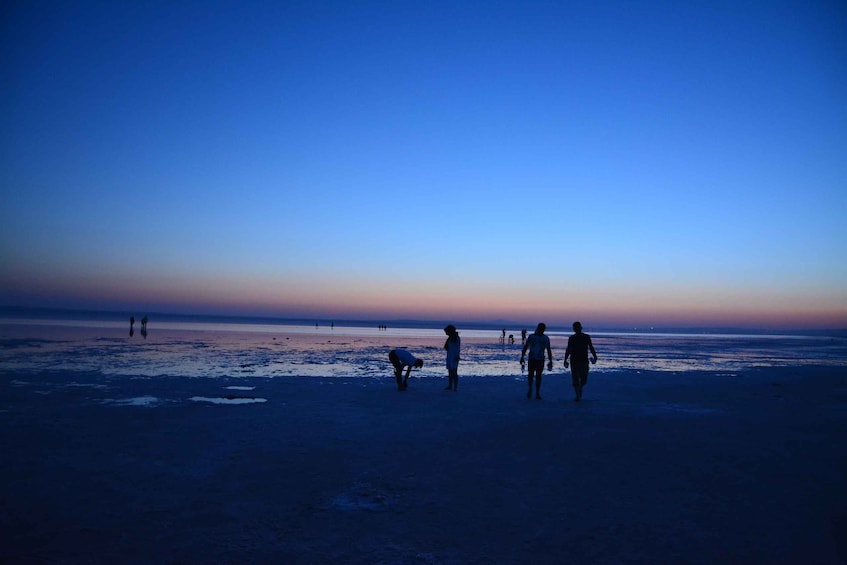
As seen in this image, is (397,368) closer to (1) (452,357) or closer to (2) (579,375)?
(1) (452,357)

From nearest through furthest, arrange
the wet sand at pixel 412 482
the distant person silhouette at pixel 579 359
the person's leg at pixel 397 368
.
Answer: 1. the wet sand at pixel 412 482
2. the distant person silhouette at pixel 579 359
3. the person's leg at pixel 397 368

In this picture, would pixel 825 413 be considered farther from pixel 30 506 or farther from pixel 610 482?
pixel 30 506

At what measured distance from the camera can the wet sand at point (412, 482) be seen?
5.02 m

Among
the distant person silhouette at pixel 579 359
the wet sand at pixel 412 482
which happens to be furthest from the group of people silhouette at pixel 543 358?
the wet sand at pixel 412 482

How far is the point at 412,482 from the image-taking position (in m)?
7.00

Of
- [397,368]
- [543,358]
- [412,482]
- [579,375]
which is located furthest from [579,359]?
[412,482]

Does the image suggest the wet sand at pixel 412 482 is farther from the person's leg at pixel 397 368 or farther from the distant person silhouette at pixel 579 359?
the person's leg at pixel 397 368

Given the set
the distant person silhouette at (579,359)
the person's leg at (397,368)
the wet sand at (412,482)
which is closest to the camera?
the wet sand at (412,482)

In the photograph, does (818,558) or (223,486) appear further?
(223,486)

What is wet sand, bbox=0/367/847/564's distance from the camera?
5.02 meters

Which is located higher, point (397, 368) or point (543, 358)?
point (543, 358)

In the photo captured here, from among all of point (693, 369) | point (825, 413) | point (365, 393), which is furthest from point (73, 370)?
point (693, 369)

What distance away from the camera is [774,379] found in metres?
21.7

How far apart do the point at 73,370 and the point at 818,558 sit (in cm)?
2145
